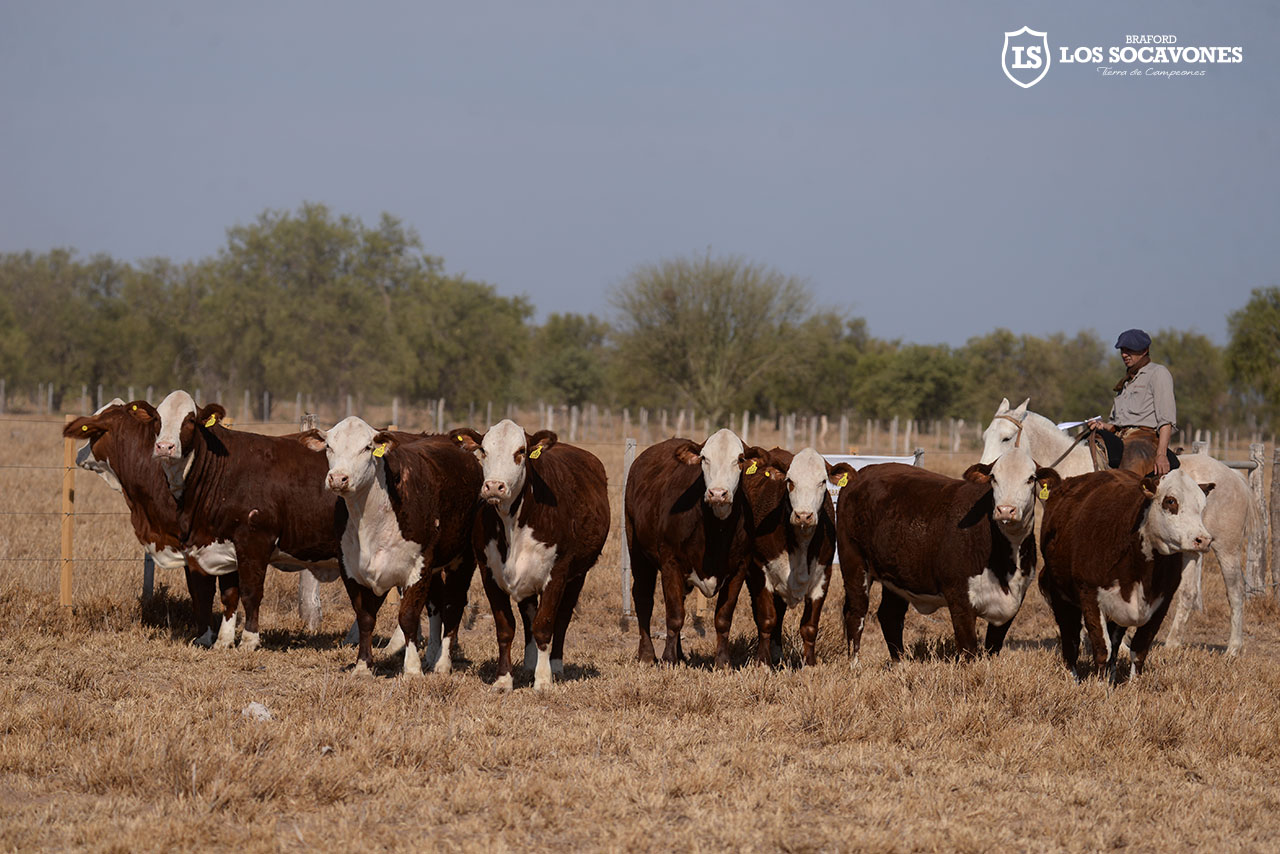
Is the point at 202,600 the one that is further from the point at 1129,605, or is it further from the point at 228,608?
the point at 1129,605

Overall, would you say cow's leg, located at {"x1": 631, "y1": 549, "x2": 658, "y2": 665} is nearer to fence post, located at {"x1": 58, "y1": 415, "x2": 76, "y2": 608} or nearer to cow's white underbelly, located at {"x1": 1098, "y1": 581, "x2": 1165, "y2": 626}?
cow's white underbelly, located at {"x1": 1098, "y1": 581, "x2": 1165, "y2": 626}

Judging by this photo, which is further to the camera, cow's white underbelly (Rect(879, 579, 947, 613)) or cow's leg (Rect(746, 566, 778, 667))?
cow's leg (Rect(746, 566, 778, 667))

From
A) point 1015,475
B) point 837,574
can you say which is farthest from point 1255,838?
point 837,574

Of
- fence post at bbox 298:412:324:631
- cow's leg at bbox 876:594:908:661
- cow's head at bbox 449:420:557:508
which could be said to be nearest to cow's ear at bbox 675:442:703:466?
cow's head at bbox 449:420:557:508

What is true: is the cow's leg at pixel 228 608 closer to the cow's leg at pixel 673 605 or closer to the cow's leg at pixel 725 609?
the cow's leg at pixel 673 605

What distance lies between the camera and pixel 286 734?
5926mm

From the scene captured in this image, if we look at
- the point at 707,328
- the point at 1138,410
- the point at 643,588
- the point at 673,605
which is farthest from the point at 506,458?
the point at 707,328

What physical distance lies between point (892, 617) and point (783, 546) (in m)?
1.21

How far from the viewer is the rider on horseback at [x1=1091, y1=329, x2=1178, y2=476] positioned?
952 cm

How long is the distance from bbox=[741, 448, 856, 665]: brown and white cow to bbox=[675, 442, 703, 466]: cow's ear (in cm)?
37

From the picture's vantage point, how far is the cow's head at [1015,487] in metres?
7.55

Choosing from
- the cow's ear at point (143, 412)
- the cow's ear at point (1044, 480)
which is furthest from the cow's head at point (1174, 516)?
the cow's ear at point (143, 412)

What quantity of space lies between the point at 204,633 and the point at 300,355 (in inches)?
1861

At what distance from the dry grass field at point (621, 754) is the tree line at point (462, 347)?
42.2 m
